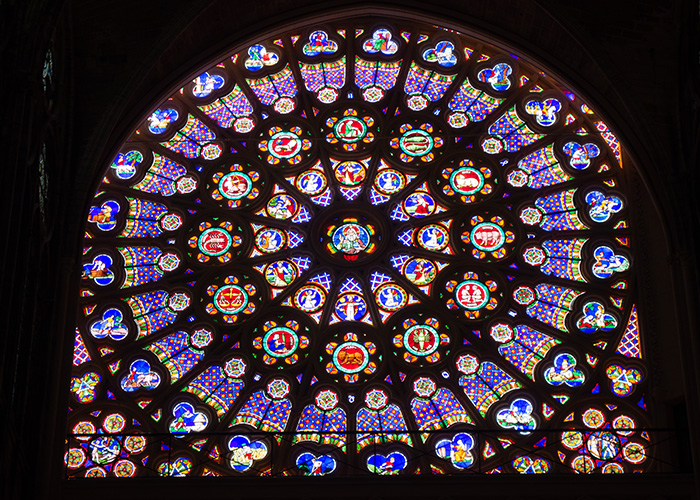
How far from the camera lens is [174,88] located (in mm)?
16828

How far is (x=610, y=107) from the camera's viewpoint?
16.5 meters

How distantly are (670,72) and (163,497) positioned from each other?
22.6 feet

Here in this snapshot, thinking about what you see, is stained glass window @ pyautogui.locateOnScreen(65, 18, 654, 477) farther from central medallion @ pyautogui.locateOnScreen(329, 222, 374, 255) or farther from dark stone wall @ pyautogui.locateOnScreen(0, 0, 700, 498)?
dark stone wall @ pyautogui.locateOnScreen(0, 0, 700, 498)

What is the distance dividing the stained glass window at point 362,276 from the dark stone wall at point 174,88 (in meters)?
0.66

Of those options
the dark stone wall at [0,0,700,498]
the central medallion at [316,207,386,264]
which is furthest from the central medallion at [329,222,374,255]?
the dark stone wall at [0,0,700,498]

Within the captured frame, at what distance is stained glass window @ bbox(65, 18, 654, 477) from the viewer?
16.1 m

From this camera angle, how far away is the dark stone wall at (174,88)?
13.6 meters

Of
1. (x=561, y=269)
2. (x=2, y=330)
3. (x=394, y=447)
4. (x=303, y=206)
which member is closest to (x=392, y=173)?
(x=303, y=206)

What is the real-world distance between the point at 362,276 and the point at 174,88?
10.00 feet

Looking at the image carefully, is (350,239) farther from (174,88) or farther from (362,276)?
(174,88)

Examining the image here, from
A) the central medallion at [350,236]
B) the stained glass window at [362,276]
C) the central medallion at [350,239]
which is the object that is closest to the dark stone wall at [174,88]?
the stained glass window at [362,276]

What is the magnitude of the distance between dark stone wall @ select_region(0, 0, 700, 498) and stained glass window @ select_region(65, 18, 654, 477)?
0.66m

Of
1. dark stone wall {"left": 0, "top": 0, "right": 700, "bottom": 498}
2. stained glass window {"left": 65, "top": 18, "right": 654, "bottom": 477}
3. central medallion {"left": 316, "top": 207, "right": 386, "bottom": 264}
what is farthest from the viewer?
central medallion {"left": 316, "top": 207, "right": 386, "bottom": 264}

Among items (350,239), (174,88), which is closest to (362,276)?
(350,239)
